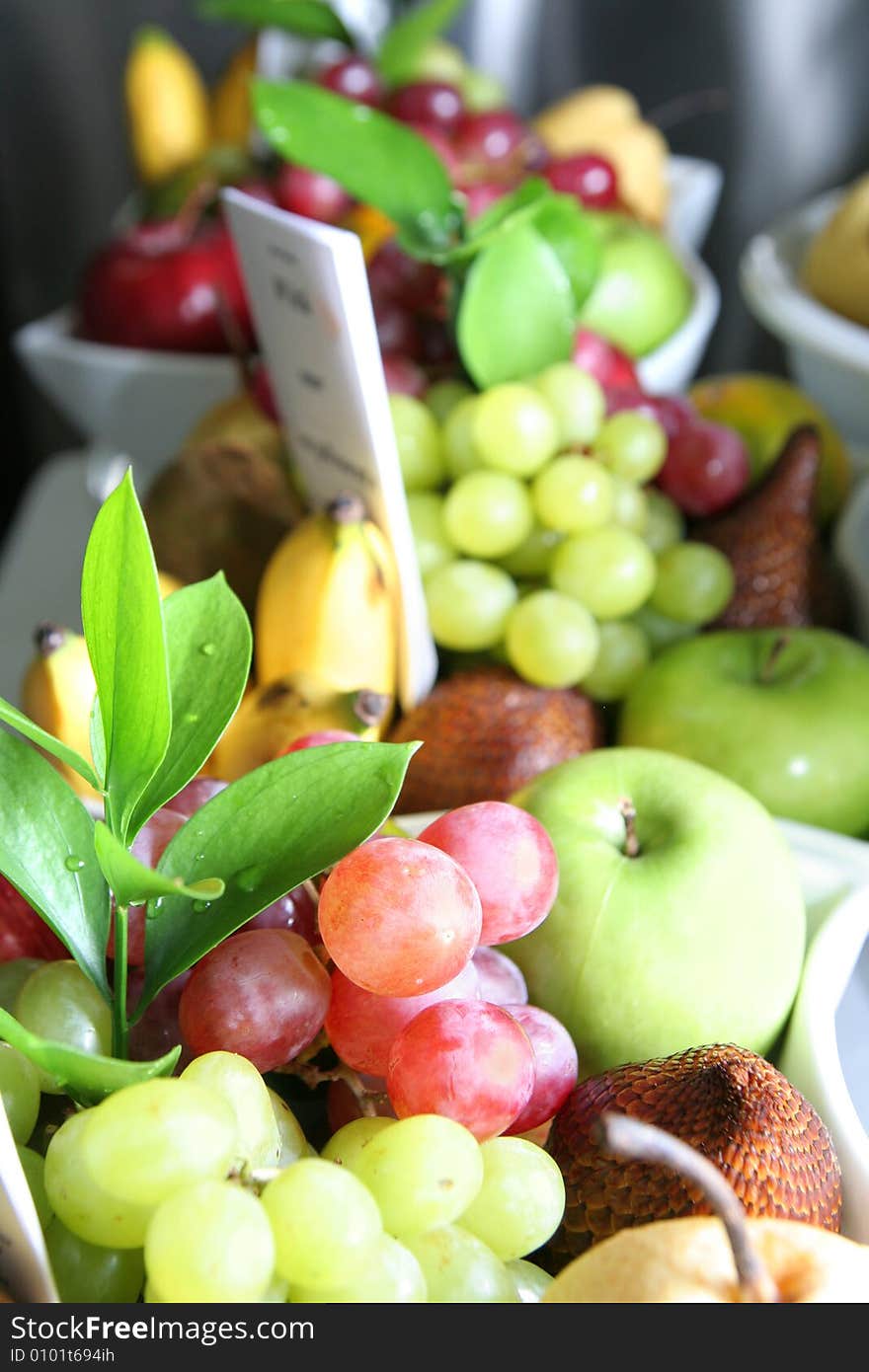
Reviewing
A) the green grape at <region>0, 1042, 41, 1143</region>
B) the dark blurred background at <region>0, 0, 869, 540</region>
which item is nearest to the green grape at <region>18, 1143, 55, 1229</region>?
the green grape at <region>0, 1042, 41, 1143</region>

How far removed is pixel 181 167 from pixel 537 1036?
845 mm

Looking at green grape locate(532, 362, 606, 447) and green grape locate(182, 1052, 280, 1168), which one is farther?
green grape locate(532, 362, 606, 447)

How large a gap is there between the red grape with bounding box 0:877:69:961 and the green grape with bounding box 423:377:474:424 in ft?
1.07

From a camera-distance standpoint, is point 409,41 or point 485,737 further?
point 409,41

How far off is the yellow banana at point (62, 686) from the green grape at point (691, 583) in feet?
0.92

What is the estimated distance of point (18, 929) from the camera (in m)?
0.41

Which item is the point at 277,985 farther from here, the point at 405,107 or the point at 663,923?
the point at 405,107

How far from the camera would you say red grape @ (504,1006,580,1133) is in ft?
1.20

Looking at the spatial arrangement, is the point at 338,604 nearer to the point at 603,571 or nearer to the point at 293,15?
the point at 603,571

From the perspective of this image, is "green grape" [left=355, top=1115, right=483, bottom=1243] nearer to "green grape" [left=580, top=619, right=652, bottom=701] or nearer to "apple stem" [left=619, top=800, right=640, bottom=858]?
"apple stem" [left=619, top=800, right=640, bottom=858]

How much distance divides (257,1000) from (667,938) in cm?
15

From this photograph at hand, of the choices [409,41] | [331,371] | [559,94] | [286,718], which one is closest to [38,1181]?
[286,718]

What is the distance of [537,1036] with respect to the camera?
37 cm
